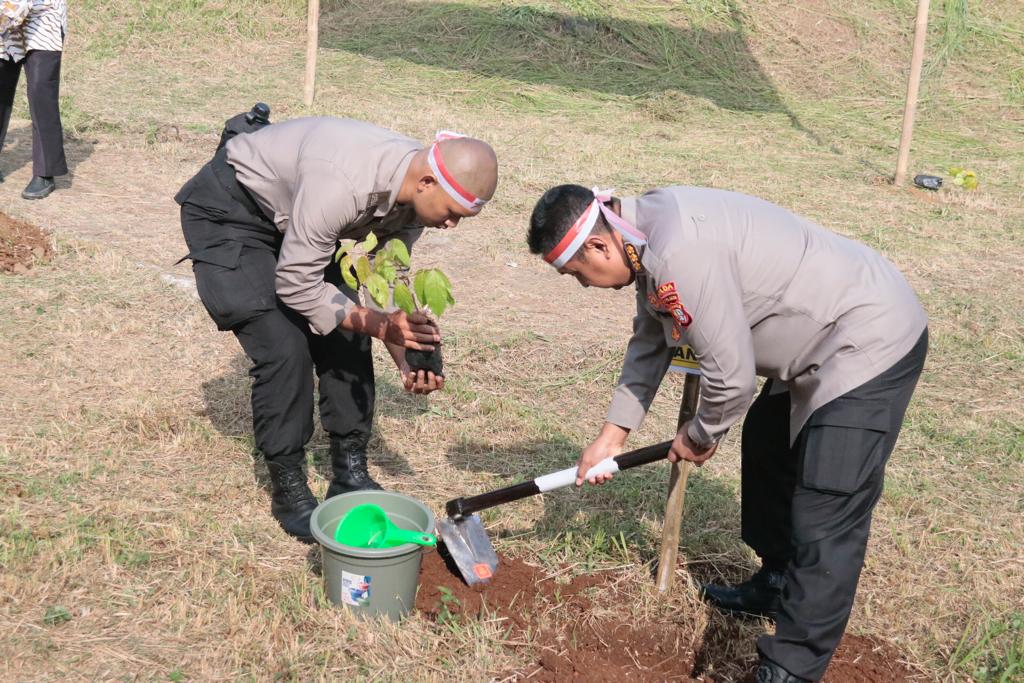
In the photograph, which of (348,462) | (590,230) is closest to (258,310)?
(348,462)

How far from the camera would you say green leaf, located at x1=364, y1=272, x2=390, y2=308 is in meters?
3.13

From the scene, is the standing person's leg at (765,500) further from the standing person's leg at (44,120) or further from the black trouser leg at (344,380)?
the standing person's leg at (44,120)

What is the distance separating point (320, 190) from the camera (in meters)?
3.32

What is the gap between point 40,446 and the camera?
4379 millimetres

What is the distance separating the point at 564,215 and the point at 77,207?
6048 mm

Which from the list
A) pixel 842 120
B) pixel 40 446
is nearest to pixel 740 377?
pixel 40 446

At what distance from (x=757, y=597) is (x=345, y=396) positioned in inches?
67.5

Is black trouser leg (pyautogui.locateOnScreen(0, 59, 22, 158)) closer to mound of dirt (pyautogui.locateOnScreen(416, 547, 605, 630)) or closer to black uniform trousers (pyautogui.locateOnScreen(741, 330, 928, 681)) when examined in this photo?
mound of dirt (pyautogui.locateOnScreen(416, 547, 605, 630))

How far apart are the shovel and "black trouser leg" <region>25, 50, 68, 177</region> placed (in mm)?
5567

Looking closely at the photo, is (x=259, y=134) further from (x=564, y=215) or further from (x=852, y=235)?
(x=852, y=235)

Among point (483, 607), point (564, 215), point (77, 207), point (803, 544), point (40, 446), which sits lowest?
point (77, 207)

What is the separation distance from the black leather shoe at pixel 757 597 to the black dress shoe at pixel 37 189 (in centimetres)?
628

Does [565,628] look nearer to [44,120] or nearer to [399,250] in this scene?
[399,250]

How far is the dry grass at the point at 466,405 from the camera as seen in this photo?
341 centimetres
